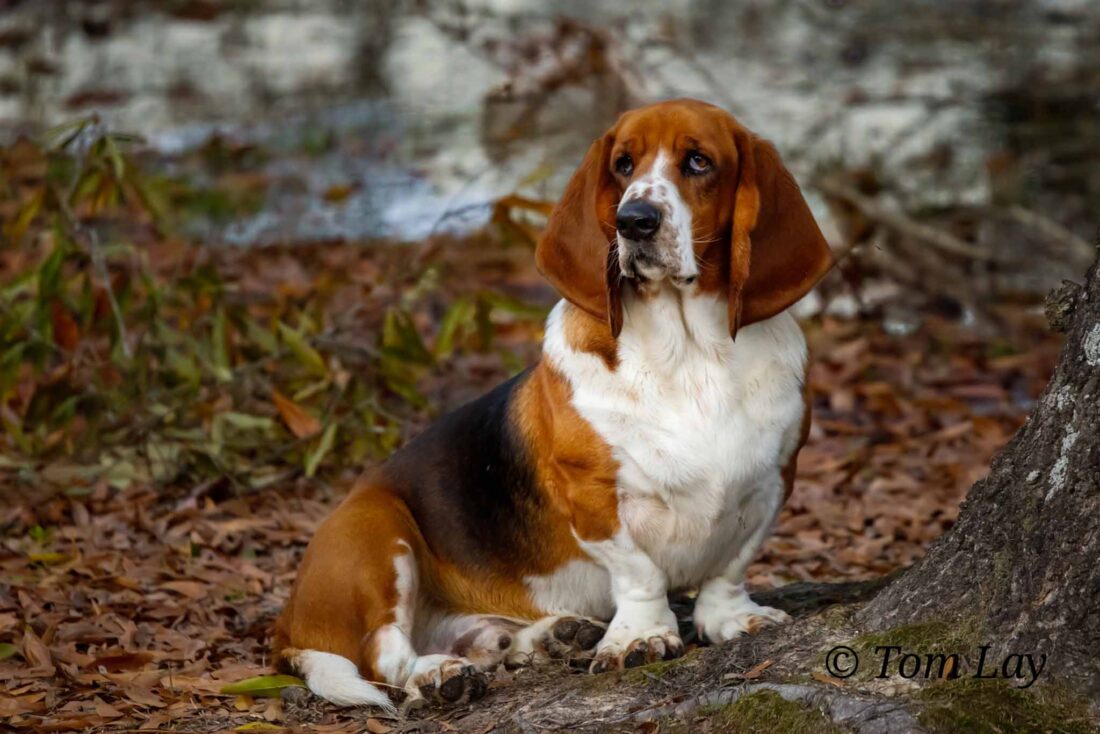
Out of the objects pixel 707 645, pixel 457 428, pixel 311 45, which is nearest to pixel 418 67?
pixel 311 45

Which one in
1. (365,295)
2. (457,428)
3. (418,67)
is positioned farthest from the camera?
(418,67)

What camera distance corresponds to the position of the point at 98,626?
4902 millimetres

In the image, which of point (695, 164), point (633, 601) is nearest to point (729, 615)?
point (633, 601)

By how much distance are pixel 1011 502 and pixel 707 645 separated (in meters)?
1.16

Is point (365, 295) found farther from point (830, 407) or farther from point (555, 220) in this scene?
point (555, 220)

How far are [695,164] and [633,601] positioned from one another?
4.06 ft

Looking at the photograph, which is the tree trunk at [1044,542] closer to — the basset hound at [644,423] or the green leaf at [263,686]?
the basset hound at [644,423]

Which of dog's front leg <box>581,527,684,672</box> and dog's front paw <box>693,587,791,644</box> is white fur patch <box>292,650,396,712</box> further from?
dog's front paw <box>693,587,791,644</box>

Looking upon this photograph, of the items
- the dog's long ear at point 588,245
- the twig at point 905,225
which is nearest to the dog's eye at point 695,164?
the dog's long ear at point 588,245

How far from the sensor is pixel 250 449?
7.04m

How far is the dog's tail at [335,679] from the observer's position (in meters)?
4.00

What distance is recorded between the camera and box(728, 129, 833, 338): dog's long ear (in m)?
3.95

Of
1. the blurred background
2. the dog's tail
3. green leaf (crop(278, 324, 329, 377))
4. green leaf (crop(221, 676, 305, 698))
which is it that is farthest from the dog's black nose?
green leaf (crop(278, 324, 329, 377))

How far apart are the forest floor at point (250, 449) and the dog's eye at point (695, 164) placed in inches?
49.0
